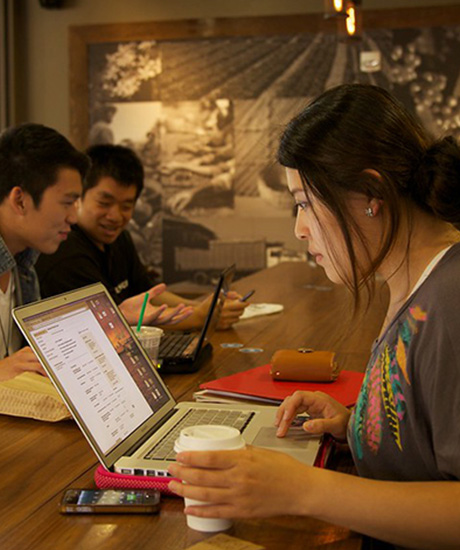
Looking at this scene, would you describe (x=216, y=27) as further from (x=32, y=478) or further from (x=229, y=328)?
(x=32, y=478)

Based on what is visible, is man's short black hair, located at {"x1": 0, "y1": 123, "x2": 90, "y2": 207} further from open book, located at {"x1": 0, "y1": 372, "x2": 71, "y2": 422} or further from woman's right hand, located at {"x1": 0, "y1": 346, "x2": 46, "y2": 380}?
open book, located at {"x1": 0, "y1": 372, "x2": 71, "y2": 422}

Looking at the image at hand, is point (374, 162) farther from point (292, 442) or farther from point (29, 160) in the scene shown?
point (29, 160)

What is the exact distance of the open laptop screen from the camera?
121cm

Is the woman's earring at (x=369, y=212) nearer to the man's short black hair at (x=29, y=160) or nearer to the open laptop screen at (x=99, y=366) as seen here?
the open laptop screen at (x=99, y=366)

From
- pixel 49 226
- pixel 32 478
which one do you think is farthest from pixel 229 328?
pixel 32 478

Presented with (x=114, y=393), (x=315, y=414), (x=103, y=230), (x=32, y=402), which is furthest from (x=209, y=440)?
(x=103, y=230)

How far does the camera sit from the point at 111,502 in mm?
1116

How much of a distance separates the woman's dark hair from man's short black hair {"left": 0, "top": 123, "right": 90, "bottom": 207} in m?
1.48

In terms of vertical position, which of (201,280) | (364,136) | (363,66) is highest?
(363,66)

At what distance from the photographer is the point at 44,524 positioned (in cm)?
108

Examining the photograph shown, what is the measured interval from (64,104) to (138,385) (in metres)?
4.91

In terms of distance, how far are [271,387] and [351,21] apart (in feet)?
7.39

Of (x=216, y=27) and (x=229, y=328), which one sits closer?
(x=229, y=328)

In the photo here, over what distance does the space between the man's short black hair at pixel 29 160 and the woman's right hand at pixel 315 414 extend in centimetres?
141
